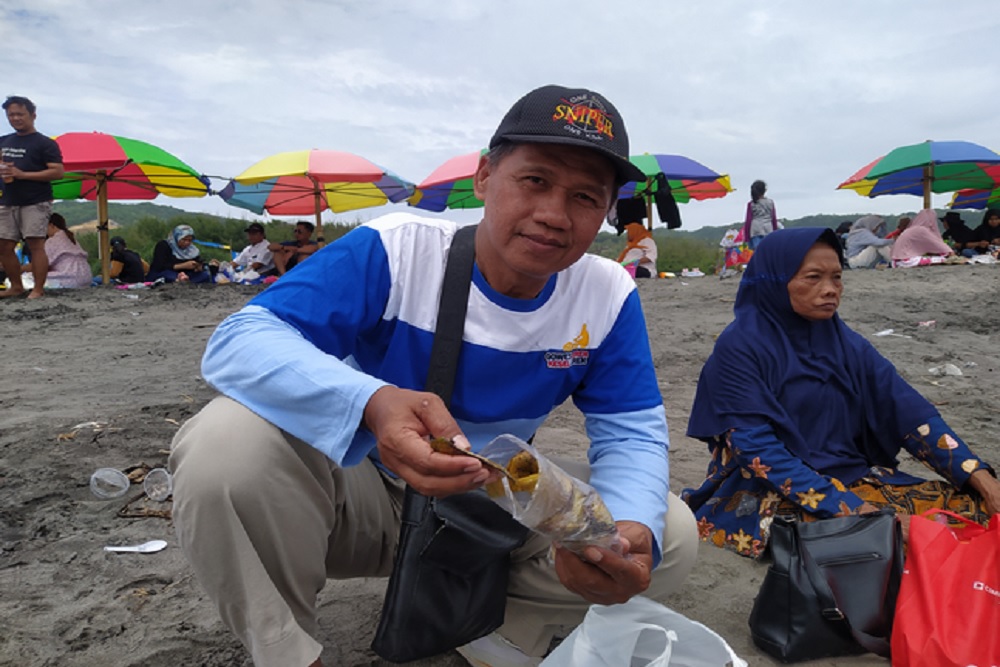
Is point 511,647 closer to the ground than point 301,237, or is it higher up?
closer to the ground

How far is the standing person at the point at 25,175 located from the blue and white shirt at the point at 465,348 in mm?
7300

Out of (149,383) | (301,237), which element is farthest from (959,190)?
(149,383)

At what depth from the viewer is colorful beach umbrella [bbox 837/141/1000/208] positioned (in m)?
11.6

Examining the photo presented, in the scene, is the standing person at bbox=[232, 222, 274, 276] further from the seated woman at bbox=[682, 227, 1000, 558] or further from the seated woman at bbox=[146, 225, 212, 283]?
the seated woman at bbox=[682, 227, 1000, 558]

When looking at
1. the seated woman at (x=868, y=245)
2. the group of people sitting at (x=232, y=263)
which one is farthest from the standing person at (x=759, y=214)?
the group of people sitting at (x=232, y=263)

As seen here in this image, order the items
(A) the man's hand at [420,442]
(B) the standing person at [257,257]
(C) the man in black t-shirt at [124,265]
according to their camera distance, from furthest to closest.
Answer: (B) the standing person at [257,257] < (C) the man in black t-shirt at [124,265] < (A) the man's hand at [420,442]

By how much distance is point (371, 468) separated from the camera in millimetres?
1641

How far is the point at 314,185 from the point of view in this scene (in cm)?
1330

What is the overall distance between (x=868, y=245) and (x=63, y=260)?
509 inches

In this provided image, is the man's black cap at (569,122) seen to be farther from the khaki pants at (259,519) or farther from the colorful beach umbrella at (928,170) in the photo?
the colorful beach umbrella at (928,170)

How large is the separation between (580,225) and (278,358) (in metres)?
0.68

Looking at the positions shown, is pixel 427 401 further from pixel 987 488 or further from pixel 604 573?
pixel 987 488

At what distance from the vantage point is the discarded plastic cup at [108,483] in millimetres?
2656

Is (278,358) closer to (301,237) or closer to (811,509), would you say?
(811,509)
